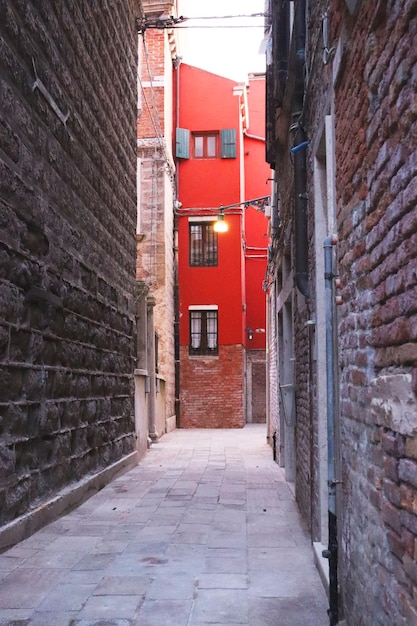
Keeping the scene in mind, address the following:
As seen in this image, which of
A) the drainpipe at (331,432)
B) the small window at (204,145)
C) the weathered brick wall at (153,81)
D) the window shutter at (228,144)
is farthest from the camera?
the small window at (204,145)

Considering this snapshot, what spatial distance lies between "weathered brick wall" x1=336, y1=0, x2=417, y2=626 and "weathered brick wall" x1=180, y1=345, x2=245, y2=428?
15797mm

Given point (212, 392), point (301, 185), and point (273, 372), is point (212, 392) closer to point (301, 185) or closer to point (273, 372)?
point (273, 372)

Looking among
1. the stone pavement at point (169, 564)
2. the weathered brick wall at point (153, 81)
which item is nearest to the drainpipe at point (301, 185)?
the stone pavement at point (169, 564)

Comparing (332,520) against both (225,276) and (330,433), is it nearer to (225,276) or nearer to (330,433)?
(330,433)

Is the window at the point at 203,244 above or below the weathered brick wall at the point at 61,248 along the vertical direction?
above

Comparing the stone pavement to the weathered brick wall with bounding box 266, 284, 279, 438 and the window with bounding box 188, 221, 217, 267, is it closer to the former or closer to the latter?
the weathered brick wall with bounding box 266, 284, 279, 438

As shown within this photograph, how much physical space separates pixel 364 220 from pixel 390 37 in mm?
721

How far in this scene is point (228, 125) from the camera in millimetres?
20328

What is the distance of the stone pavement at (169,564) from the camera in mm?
3275

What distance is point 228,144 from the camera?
65.7 feet

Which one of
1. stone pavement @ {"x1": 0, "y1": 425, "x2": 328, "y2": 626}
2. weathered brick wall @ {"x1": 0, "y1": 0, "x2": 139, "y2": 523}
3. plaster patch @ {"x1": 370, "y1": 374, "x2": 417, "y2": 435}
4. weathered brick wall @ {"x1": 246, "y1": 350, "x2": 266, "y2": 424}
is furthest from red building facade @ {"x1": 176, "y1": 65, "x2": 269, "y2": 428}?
plaster patch @ {"x1": 370, "y1": 374, "x2": 417, "y2": 435}

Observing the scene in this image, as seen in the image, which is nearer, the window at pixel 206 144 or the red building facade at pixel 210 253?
the red building facade at pixel 210 253

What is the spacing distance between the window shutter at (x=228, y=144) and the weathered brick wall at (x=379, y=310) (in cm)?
1730

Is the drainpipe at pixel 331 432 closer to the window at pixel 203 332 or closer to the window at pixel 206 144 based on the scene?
the window at pixel 203 332
